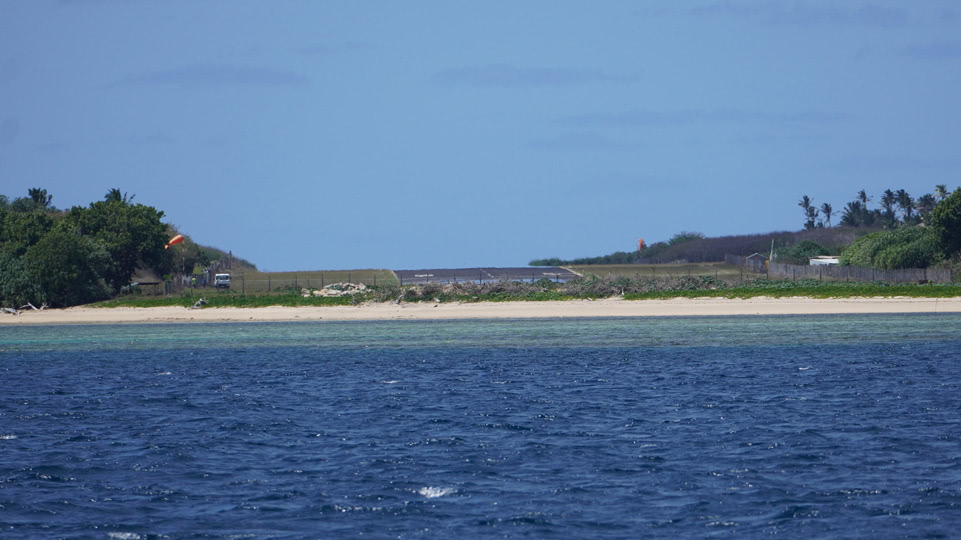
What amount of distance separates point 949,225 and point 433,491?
69312 mm

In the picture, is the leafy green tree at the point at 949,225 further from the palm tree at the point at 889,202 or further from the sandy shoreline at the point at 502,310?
the palm tree at the point at 889,202

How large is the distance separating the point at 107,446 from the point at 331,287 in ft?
185

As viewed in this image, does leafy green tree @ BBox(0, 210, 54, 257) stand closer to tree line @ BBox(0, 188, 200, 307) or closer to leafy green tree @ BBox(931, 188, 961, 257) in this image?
tree line @ BBox(0, 188, 200, 307)

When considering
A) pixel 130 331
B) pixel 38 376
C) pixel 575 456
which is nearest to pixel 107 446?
pixel 575 456

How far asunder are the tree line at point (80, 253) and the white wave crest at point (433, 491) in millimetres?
62597

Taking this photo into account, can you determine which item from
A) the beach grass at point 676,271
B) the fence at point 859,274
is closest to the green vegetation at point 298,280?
the beach grass at point 676,271

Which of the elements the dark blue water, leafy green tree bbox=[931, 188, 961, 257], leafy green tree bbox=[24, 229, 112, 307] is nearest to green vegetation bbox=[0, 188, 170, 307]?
leafy green tree bbox=[24, 229, 112, 307]

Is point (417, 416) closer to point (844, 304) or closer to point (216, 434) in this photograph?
point (216, 434)

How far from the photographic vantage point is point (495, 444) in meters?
22.6

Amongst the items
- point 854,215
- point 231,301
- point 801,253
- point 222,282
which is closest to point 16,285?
point 222,282

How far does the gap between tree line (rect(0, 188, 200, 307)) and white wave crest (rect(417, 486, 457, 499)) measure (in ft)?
205

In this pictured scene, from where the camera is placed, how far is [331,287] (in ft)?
262

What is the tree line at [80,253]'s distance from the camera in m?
73.9

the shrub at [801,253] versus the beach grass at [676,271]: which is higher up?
the shrub at [801,253]
